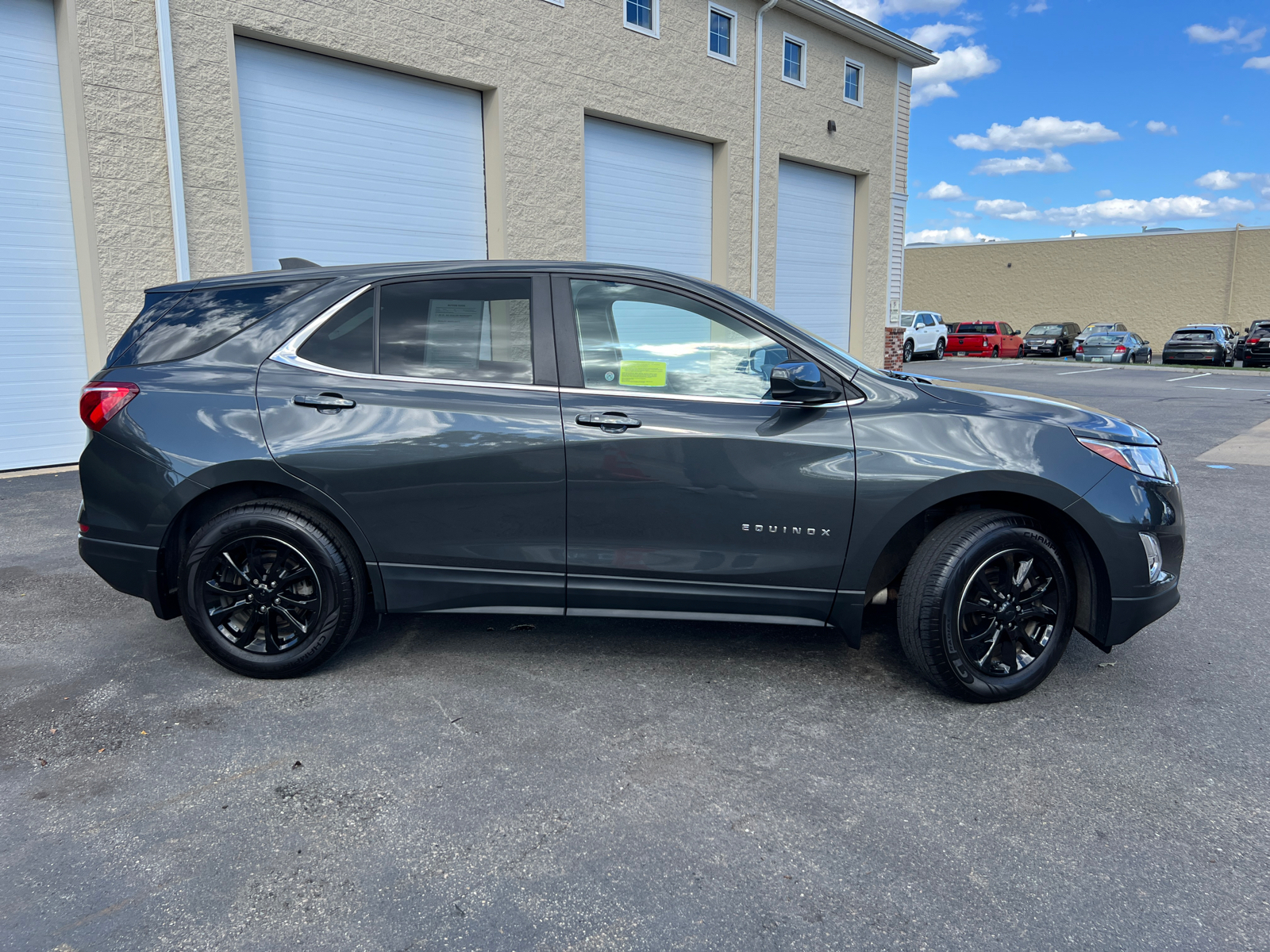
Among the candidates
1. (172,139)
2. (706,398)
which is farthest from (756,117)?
(706,398)

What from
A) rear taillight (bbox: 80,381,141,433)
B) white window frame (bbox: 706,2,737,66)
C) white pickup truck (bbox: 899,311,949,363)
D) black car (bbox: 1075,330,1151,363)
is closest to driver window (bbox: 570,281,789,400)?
rear taillight (bbox: 80,381,141,433)

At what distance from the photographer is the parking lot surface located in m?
2.22

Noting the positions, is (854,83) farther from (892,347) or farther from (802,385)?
(802,385)

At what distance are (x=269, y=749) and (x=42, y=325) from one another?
24.5ft

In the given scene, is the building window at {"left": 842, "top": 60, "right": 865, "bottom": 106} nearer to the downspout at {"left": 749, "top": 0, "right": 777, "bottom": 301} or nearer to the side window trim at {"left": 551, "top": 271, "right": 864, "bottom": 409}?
the downspout at {"left": 749, "top": 0, "right": 777, "bottom": 301}

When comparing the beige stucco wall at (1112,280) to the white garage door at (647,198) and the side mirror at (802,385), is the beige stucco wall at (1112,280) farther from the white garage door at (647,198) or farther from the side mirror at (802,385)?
the side mirror at (802,385)

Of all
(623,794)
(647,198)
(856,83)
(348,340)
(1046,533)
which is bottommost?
(623,794)

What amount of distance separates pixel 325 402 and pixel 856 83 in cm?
1807

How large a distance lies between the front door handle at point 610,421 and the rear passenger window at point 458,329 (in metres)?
0.30

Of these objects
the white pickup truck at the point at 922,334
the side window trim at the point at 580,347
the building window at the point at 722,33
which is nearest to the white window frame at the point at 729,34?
the building window at the point at 722,33

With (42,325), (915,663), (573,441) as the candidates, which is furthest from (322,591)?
(42,325)

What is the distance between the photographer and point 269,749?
306 centimetres

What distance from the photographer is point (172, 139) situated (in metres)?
8.66

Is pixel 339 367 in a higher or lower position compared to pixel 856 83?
lower
